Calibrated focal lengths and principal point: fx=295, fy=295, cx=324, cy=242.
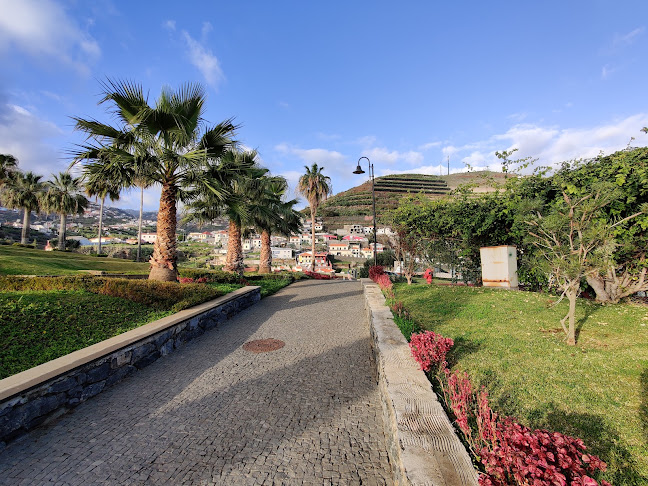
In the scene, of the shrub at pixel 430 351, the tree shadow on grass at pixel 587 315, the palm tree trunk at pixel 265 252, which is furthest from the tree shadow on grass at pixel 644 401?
the palm tree trunk at pixel 265 252

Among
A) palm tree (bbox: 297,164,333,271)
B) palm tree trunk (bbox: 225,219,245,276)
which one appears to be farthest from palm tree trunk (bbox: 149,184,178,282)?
palm tree (bbox: 297,164,333,271)

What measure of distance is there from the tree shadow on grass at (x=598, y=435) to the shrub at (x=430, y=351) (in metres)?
1.04

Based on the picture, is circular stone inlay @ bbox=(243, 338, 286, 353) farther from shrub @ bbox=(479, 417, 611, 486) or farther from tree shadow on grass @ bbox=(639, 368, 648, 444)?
tree shadow on grass @ bbox=(639, 368, 648, 444)

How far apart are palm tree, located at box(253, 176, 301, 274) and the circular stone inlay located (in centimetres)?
1058

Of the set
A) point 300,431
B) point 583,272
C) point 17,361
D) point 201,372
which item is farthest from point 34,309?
point 583,272

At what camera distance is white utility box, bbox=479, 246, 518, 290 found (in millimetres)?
9586

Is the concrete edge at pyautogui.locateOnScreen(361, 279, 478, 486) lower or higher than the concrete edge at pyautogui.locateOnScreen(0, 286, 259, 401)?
lower

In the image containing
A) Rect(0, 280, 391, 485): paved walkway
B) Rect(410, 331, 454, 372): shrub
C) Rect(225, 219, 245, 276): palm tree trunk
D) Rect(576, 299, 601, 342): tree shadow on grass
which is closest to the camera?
Rect(0, 280, 391, 485): paved walkway

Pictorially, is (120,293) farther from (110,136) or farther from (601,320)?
(601,320)

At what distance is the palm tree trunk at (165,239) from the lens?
845 cm

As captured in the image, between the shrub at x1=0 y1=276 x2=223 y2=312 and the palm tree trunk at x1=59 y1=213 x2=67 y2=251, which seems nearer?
the shrub at x1=0 y1=276 x2=223 y2=312

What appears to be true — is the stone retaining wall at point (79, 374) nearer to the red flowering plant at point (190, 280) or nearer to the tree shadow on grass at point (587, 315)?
the red flowering plant at point (190, 280)

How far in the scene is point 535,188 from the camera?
29.2ft

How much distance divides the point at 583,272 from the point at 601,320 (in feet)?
5.30
